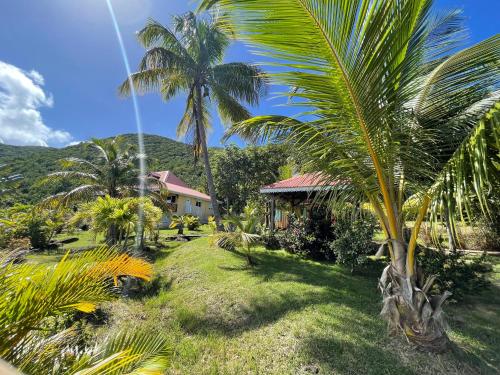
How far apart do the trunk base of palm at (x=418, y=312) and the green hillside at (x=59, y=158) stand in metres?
13.4

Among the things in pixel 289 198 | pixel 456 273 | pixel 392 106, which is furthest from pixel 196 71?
pixel 456 273

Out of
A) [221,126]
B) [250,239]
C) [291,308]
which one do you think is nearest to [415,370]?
[291,308]

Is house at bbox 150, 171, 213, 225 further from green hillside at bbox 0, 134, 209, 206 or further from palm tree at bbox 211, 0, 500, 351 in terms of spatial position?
palm tree at bbox 211, 0, 500, 351

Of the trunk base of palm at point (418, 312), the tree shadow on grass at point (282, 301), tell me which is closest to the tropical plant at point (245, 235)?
the tree shadow on grass at point (282, 301)

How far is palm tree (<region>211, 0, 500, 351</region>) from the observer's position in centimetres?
258

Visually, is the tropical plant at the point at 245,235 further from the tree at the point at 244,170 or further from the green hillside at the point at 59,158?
the tree at the point at 244,170

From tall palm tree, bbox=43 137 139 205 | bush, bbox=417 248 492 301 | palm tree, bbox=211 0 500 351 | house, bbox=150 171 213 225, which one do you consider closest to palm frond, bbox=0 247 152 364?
palm tree, bbox=211 0 500 351

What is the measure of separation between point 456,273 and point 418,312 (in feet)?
10.5

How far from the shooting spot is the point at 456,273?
20.6 feet

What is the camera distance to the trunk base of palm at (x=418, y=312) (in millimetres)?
3979

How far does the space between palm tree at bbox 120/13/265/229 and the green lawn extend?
5333 mm

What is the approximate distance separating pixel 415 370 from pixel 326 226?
23.0 ft

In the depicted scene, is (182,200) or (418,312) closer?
Result: (418,312)

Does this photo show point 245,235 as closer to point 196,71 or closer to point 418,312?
point 418,312
